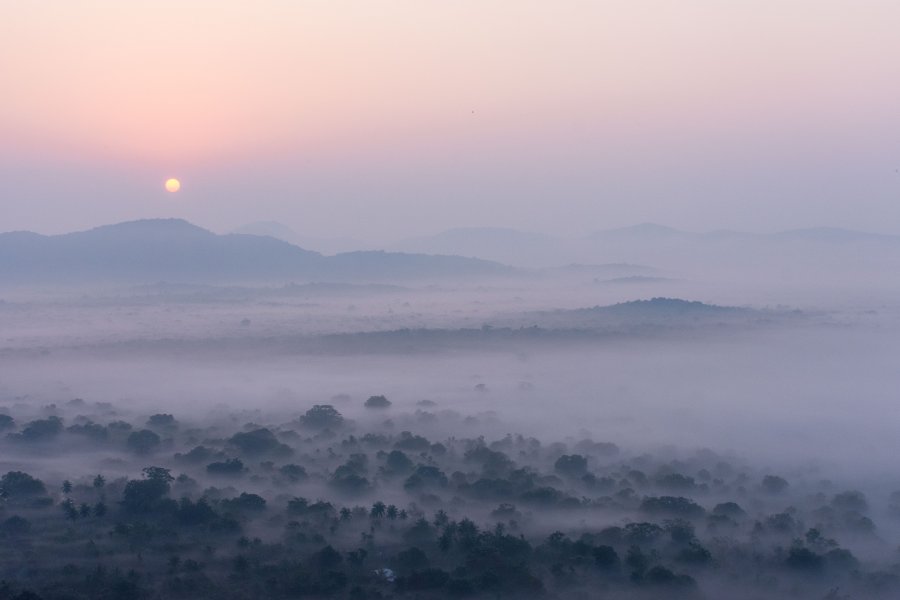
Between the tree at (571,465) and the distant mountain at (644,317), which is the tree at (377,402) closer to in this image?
the tree at (571,465)

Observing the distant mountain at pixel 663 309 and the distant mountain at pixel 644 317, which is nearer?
the distant mountain at pixel 644 317

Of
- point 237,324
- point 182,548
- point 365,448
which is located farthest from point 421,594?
point 237,324

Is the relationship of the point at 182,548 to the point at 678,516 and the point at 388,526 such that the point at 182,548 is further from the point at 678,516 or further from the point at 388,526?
the point at 678,516

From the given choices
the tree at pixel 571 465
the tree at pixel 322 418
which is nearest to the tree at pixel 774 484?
the tree at pixel 571 465

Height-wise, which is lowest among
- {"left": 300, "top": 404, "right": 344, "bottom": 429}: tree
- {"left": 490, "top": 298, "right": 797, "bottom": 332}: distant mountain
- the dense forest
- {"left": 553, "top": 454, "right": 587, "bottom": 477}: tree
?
the dense forest

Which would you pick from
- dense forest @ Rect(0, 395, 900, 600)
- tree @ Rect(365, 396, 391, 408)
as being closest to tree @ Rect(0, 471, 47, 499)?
dense forest @ Rect(0, 395, 900, 600)

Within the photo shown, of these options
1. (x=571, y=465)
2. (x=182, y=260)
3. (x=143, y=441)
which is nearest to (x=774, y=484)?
(x=571, y=465)

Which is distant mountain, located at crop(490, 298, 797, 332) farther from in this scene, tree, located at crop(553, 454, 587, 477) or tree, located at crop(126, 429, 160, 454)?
tree, located at crop(126, 429, 160, 454)

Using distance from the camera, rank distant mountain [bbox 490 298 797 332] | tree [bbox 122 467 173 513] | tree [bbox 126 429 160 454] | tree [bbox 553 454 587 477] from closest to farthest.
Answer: tree [bbox 122 467 173 513] → tree [bbox 553 454 587 477] → tree [bbox 126 429 160 454] → distant mountain [bbox 490 298 797 332]
